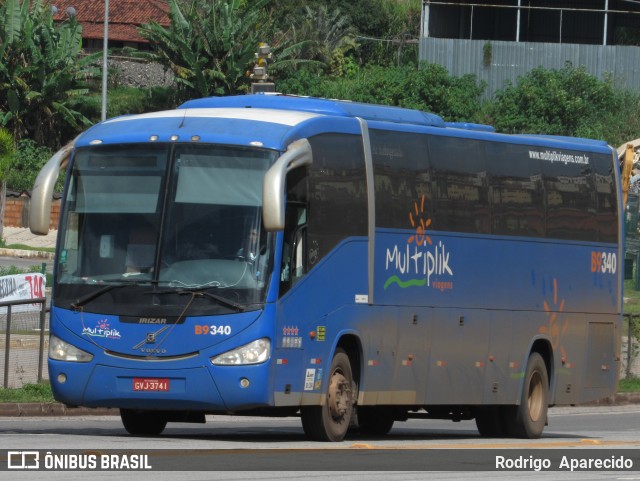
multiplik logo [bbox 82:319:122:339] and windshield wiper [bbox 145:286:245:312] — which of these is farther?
multiplik logo [bbox 82:319:122:339]

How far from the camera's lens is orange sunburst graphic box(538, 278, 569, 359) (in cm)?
1952

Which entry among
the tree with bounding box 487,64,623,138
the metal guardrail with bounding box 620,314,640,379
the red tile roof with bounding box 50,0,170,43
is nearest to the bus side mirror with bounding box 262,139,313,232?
the metal guardrail with bounding box 620,314,640,379

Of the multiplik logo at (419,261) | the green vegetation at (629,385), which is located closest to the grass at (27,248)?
the green vegetation at (629,385)

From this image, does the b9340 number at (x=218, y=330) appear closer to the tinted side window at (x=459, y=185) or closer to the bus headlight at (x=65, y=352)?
the bus headlight at (x=65, y=352)

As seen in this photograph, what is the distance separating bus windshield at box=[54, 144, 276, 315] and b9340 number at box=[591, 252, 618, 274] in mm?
7375

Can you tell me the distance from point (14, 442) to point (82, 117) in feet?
191

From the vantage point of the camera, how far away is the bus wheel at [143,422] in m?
15.9

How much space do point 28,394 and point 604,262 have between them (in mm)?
8299

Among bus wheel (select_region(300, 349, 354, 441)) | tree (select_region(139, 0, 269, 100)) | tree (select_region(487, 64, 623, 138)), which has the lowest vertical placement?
bus wheel (select_region(300, 349, 354, 441))

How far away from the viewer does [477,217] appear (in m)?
18.0

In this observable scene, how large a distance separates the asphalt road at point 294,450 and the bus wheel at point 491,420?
0.69 ft

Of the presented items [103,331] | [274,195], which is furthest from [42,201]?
[274,195]

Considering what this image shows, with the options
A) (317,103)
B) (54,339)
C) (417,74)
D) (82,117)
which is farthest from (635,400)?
(82,117)

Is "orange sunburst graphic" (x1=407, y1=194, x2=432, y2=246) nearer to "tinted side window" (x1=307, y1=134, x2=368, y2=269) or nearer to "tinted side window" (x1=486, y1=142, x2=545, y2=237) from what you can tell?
"tinted side window" (x1=307, y1=134, x2=368, y2=269)
